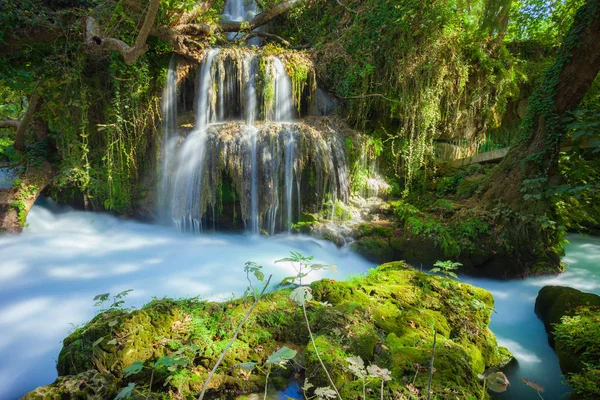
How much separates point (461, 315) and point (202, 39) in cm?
803

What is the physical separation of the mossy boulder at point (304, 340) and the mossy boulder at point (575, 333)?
0.60 metres

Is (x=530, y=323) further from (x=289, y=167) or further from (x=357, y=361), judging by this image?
(x=289, y=167)

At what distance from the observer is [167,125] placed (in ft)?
25.1

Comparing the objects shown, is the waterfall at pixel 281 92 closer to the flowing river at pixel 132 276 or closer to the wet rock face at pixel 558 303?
the flowing river at pixel 132 276

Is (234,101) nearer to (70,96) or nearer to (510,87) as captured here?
(70,96)

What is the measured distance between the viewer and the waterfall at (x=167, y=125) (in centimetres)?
740

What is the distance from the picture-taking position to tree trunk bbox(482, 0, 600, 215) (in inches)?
207

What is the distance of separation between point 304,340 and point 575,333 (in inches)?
120

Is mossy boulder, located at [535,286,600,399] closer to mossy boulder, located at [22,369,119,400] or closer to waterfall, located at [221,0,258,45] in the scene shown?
mossy boulder, located at [22,369,119,400]

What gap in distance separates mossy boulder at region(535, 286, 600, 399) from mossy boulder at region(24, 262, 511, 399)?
603mm

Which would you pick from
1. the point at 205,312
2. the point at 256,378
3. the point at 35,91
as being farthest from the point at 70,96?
the point at 256,378

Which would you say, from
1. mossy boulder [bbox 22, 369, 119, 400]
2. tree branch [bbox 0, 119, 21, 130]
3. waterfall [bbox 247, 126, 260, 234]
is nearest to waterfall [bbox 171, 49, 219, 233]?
waterfall [bbox 247, 126, 260, 234]

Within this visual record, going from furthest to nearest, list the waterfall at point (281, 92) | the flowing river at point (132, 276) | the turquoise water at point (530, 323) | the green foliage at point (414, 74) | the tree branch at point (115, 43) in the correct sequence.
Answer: the waterfall at point (281, 92)
the green foliage at point (414, 74)
the tree branch at point (115, 43)
the flowing river at point (132, 276)
the turquoise water at point (530, 323)

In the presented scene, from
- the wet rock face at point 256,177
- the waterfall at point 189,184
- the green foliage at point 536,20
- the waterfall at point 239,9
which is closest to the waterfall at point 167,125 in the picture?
the wet rock face at point 256,177
